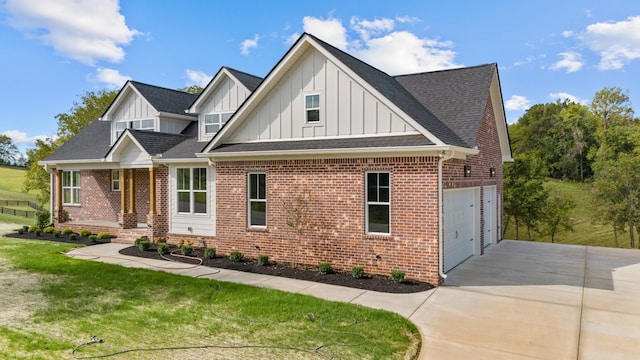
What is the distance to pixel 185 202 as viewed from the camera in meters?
16.2

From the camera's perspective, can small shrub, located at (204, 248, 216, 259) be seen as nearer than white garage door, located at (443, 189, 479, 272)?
No

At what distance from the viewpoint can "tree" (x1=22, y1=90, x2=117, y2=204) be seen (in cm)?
3008

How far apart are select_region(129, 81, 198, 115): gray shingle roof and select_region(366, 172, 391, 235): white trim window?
12565 millimetres

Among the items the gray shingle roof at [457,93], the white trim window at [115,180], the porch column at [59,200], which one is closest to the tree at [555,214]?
the gray shingle roof at [457,93]

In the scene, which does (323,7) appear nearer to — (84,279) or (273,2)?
(273,2)

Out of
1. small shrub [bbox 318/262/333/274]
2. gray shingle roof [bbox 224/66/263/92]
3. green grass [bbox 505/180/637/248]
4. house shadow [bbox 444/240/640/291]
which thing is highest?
gray shingle roof [bbox 224/66/263/92]

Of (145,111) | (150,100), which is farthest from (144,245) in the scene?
(150,100)

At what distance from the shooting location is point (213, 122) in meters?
17.8

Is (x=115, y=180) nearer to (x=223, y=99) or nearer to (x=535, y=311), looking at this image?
(x=223, y=99)

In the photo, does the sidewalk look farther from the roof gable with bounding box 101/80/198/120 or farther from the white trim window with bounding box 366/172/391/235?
the roof gable with bounding box 101/80/198/120

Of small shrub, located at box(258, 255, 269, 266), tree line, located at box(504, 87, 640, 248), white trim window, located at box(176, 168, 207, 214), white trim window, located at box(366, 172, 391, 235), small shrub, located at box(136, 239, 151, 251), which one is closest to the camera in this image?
white trim window, located at box(366, 172, 391, 235)

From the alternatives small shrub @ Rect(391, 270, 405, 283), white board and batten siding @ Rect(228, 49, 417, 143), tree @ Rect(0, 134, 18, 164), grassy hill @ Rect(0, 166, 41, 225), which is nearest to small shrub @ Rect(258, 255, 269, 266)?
white board and batten siding @ Rect(228, 49, 417, 143)

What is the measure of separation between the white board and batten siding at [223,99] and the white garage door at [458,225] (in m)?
9.46

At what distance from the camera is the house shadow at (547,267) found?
10594 mm
